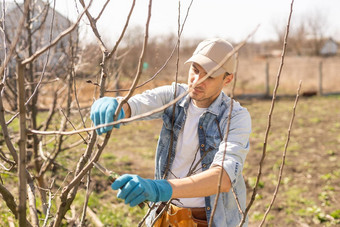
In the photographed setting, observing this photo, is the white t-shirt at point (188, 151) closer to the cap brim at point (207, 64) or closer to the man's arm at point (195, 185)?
the cap brim at point (207, 64)

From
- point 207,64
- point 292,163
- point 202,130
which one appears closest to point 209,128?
point 202,130

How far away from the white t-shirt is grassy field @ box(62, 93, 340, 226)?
1884 mm

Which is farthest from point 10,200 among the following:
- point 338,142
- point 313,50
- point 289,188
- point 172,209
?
point 313,50

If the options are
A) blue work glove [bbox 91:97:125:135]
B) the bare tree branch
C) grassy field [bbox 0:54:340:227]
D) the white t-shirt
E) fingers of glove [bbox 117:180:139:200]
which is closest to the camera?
the bare tree branch

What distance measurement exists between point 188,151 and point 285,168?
4.02 m

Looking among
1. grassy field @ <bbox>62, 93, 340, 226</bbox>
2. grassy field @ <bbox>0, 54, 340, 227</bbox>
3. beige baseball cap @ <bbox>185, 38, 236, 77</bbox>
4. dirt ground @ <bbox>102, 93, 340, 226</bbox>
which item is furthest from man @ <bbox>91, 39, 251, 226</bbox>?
dirt ground @ <bbox>102, 93, 340, 226</bbox>

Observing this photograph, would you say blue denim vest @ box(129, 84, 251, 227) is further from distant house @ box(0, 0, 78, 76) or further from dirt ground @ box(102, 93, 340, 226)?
dirt ground @ box(102, 93, 340, 226)

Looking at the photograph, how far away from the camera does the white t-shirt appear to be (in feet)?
6.71

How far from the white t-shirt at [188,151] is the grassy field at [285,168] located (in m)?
1.88

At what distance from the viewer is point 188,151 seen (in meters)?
2.05

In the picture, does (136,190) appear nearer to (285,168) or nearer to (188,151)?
(188,151)

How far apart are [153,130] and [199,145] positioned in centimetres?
651

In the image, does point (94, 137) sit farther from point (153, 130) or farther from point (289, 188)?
point (153, 130)

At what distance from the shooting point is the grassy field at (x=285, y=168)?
13.6 ft
